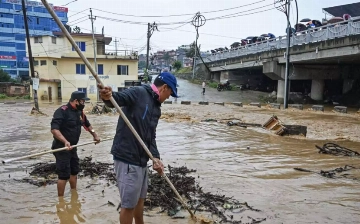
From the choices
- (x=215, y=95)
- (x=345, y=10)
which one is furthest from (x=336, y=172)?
(x=345, y=10)

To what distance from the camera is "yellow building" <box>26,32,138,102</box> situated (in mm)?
37000

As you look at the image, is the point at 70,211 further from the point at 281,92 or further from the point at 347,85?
the point at 347,85

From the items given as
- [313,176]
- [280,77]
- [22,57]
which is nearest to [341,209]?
[313,176]

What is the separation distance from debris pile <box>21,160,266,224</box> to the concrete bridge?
55.7 feet

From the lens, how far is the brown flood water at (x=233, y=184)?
473 cm

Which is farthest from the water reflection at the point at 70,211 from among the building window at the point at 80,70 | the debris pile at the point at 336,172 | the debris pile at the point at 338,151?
the building window at the point at 80,70

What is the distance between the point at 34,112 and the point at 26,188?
16.2 metres

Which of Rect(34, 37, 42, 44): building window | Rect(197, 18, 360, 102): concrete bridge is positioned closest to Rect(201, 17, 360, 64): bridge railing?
Rect(197, 18, 360, 102): concrete bridge

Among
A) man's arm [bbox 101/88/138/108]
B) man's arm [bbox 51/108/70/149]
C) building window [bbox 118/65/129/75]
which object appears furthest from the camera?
building window [bbox 118/65/129/75]

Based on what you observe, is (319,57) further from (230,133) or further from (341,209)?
(341,209)

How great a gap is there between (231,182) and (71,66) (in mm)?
35193

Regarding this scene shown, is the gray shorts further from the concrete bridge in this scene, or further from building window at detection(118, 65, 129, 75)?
building window at detection(118, 65, 129, 75)

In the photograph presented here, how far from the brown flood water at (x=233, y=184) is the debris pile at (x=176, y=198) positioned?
21 cm

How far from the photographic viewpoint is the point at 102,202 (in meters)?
5.18
